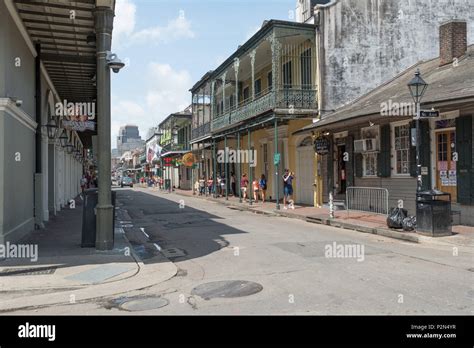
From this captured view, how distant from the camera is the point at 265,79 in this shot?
27.7 m

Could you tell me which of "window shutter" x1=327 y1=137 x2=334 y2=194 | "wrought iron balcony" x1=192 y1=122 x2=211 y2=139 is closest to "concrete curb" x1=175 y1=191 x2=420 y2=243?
"window shutter" x1=327 y1=137 x2=334 y2=194

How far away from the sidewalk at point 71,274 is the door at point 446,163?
9064 mm

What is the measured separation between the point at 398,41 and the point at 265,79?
27.4ft

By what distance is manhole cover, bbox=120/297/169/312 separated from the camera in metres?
6.22

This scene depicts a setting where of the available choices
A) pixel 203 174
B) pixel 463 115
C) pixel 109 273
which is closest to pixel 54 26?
pixel 109 273

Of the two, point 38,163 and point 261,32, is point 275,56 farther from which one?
point 38,163

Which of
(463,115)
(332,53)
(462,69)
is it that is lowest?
(463,115)

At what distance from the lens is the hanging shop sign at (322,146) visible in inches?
776

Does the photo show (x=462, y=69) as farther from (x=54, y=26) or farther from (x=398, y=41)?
(x=54, y=26)

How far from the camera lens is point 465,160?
13.3m

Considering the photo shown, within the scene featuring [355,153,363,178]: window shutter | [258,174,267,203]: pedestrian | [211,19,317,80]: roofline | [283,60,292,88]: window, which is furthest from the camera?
[258,174,267,203]: pedestrian

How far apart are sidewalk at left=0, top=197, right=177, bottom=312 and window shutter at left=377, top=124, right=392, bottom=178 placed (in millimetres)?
9614

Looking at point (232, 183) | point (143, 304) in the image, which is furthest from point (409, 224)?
point (232, 183)

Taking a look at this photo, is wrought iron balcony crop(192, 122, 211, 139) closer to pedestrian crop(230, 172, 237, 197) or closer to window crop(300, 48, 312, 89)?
pedestrian crop(230, 172, 237, 197)
